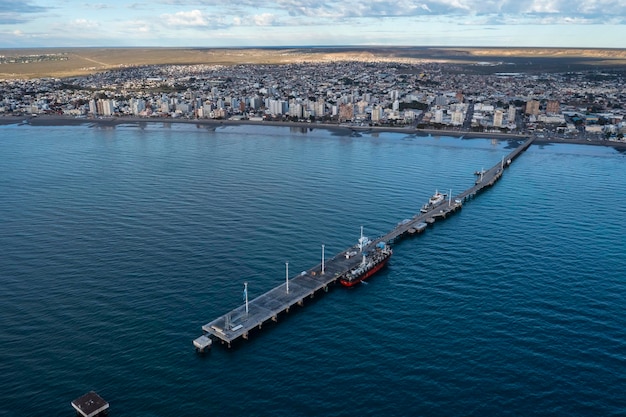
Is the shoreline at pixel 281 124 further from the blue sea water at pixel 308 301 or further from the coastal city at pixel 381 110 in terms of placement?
the blue sea water at pixel 308 301

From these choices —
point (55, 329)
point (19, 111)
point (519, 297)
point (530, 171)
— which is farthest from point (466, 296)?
point (19, 111)

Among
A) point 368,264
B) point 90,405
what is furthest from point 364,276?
point 90,405

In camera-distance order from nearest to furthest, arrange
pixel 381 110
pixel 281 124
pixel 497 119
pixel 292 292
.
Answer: pixel 292 292 < pixel 497 119 < pixel 281 124 < pixel 381 110

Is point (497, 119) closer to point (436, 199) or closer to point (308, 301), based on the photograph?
point (436, 199)

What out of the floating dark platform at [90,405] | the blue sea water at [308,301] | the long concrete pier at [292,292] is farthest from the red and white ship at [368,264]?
the floating dark platform at [90,405]

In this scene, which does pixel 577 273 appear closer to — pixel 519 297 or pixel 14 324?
pixel 519 297
